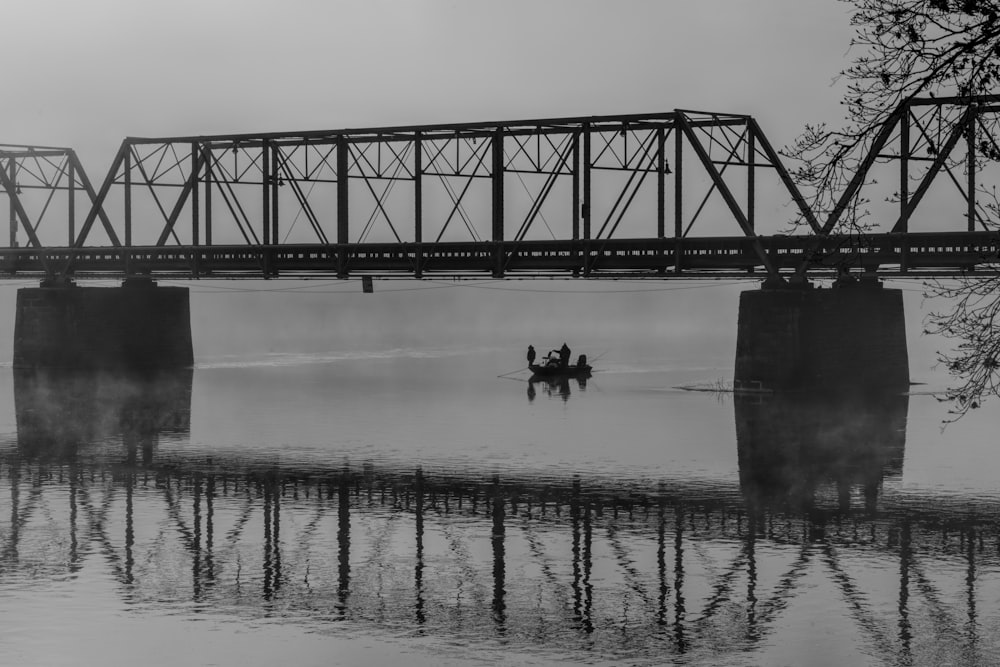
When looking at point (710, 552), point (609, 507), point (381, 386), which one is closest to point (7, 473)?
point (609, 507)

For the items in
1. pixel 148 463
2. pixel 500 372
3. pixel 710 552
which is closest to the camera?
pixel 710 552

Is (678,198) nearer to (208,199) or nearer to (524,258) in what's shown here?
(524,258)

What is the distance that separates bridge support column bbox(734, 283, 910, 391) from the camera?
243 feet

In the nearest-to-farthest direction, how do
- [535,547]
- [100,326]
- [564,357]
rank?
[535,547] < [100,326] < [564,357]

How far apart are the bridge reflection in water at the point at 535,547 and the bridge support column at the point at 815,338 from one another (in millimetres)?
19097

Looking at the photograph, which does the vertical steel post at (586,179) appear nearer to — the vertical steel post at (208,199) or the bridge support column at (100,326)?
the vertical steel post at (208,199)

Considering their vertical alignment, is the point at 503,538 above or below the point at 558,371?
below

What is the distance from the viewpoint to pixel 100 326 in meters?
102

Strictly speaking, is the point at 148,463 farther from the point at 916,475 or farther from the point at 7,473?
the point at 916,475

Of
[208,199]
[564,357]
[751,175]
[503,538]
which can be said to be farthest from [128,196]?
[503,538]

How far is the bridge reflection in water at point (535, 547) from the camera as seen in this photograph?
90.6 feet

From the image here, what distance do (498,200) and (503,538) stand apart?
5508cm

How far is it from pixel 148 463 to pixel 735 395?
32091mm

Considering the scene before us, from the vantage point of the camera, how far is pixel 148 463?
172ft
